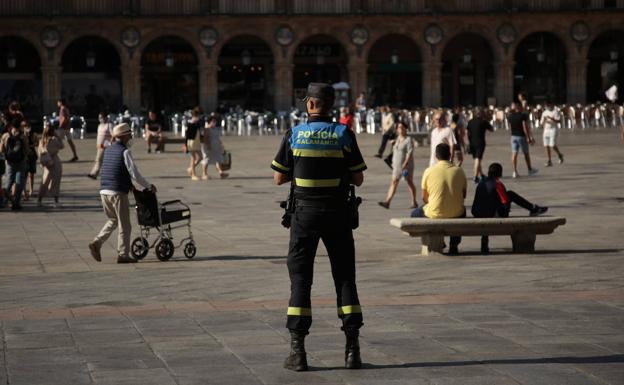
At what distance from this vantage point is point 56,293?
13.1 meters

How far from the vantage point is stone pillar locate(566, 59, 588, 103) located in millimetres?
58406

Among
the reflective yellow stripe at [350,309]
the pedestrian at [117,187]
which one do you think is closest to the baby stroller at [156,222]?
the pedestrian at [117,187]

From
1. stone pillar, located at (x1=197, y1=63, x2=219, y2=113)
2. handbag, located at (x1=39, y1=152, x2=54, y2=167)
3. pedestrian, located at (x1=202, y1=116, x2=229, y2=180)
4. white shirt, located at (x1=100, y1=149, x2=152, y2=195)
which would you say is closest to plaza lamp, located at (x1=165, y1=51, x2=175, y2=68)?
stone pillar, located at (x1=197, y1=63, x2=219, y2=113)

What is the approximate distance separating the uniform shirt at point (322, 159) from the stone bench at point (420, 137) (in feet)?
97.1

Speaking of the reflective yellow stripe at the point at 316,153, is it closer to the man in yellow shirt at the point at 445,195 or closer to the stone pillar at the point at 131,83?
the man in yellow shirt at the point at 445,195

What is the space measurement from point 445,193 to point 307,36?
41.8m

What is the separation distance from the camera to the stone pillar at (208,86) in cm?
5688

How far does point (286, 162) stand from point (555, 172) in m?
21.2

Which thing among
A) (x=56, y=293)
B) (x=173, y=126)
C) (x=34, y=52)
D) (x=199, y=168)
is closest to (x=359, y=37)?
(x=173, y=126)

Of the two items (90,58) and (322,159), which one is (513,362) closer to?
(322,159)

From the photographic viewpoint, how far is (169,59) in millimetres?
56844

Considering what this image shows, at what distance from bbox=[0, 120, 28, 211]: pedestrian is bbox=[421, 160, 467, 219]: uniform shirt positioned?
9.02m

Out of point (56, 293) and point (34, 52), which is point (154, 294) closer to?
point (56, 293)

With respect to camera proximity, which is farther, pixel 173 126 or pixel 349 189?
pixel 173 126
